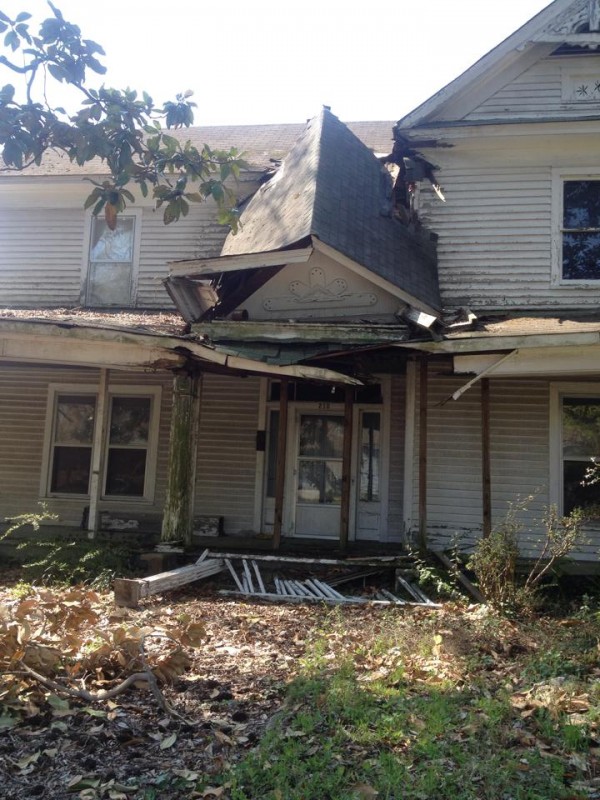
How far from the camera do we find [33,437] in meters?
11.4

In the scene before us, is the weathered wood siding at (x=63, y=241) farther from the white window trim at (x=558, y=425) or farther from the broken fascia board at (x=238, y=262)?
the white window trim at (x=558, y=425)

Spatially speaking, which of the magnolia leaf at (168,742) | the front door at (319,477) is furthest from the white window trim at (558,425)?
the magnolia leaf at (168,742)

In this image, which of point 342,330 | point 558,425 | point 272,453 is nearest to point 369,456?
point 272,453

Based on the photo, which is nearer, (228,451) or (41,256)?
(228,451)

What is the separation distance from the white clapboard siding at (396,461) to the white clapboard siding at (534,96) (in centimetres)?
397

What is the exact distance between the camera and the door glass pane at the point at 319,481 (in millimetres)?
10391

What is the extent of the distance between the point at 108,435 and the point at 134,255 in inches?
113

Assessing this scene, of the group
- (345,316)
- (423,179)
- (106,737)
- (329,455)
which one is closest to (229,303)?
(345,316)

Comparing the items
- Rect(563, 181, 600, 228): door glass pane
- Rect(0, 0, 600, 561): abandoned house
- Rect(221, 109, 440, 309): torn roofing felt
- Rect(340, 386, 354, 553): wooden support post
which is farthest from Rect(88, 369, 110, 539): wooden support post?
Rect(563, 181, 600, 228): door glass pane

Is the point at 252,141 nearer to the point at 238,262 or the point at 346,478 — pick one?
the point at 238,262

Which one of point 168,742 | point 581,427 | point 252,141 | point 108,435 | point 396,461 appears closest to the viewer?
point 168,742

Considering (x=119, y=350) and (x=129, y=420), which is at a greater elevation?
(x=119, y=350)

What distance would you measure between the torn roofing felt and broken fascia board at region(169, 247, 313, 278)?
0.12 m

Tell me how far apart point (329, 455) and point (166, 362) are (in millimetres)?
3174
